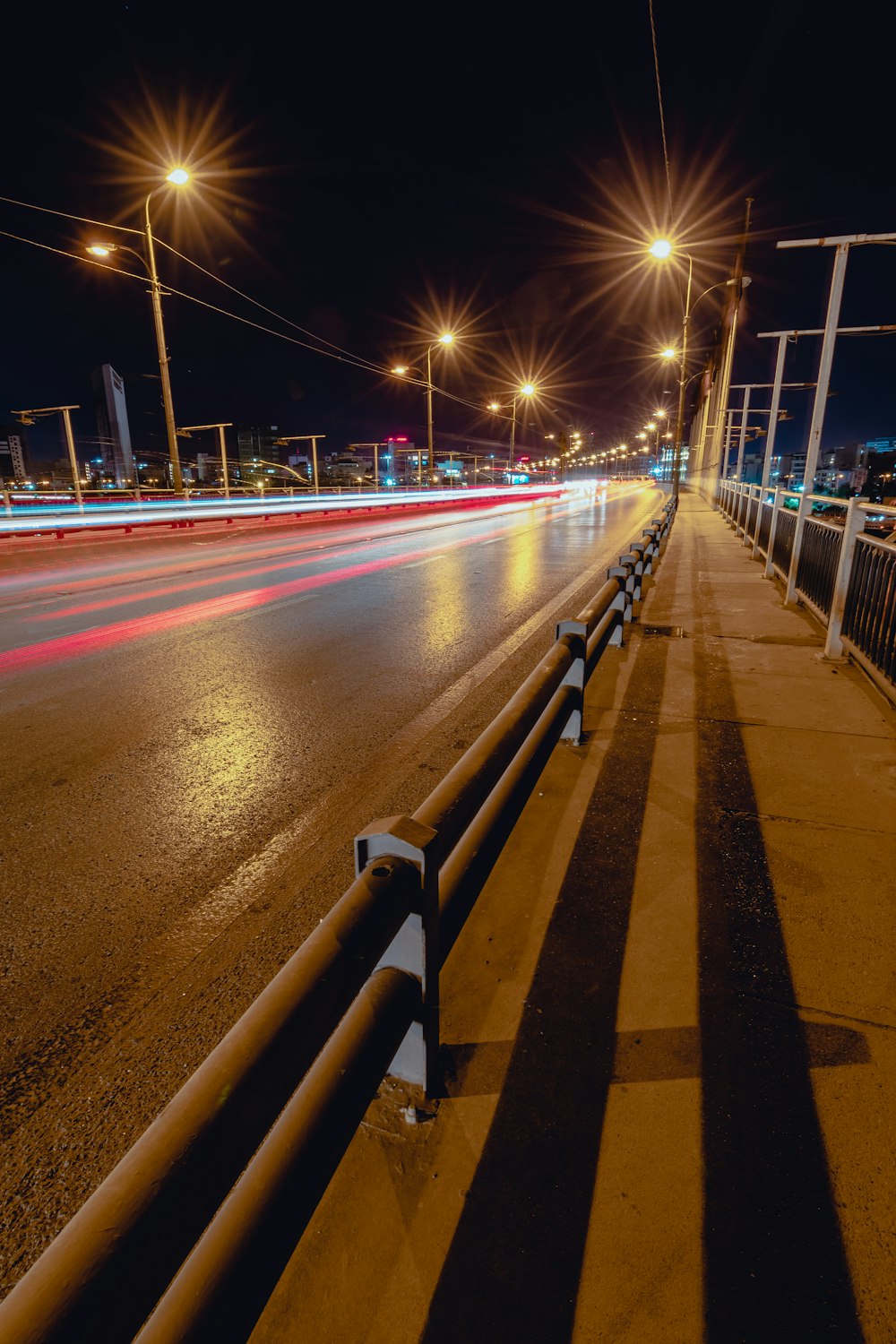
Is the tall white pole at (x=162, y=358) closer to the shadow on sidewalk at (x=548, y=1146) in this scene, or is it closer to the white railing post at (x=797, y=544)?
the white railing post at (x=797, y=544)

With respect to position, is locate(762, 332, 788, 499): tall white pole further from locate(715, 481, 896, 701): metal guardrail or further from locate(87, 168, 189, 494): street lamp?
locate(87, 168, 189, 494): street lamp

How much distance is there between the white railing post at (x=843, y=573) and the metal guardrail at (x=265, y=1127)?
17.5 feet

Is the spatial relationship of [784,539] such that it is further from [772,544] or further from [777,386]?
[777,386]

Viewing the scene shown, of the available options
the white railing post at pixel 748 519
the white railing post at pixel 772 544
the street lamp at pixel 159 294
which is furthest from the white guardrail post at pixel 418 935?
the street lamp at pixel 159 294

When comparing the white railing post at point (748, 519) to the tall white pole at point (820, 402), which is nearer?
the tall white pole at point (820, 402)

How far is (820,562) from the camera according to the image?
7.83 m

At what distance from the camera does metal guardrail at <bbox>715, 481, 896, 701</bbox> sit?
5.36 m

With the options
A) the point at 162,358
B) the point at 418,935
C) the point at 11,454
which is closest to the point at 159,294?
the point at 162,358

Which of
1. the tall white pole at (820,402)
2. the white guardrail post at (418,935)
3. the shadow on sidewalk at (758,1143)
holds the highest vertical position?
the tall white pole at (820,402)

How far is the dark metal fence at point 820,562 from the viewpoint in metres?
7.20

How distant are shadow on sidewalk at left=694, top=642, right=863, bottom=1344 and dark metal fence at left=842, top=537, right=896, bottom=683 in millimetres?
3129

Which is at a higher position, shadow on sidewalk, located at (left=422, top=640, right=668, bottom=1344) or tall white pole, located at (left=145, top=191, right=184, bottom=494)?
tall white pole, located at (left=145, top=191, right=184, bottom=494)

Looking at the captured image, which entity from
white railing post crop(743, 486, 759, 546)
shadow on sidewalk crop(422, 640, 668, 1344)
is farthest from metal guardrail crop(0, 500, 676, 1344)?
white railing post crop(743, 486, 759, 546)

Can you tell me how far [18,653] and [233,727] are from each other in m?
3.43
